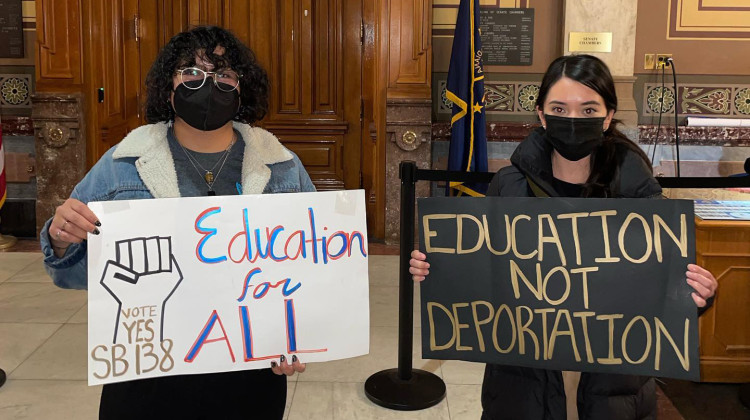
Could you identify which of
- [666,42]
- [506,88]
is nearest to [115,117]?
[506,88]

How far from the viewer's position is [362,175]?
6.50 meters

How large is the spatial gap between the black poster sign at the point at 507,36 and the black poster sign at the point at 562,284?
14.1ft

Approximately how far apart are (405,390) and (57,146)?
3903mm

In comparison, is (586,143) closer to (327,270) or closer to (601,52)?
(327,270)

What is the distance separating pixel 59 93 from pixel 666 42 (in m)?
4.86

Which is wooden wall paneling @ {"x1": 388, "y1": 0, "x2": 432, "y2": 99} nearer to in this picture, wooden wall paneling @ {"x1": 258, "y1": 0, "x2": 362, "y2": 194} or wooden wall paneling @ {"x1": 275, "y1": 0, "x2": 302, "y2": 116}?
wooden wall paneling @ {"x1": 258, "y1": 0, "x2": 362, "y2": 194}

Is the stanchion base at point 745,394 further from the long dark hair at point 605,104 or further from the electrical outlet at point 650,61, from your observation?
the electrical outlet at point 650,61

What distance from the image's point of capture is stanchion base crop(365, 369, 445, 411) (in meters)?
3.33

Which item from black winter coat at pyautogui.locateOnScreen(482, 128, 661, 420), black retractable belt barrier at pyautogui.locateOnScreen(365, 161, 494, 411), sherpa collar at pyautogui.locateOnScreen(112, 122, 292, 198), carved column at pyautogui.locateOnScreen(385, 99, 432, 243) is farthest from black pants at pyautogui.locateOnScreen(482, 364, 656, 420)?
carved column at pyautogui.locateOnScreen(385, 99, 432, 243)

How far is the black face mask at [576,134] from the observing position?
1.93 m

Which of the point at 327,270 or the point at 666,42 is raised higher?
the point at 666,42

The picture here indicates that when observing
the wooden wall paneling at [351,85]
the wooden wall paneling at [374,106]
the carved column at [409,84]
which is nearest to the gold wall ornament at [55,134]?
the wooden wall paneling at [351,85]

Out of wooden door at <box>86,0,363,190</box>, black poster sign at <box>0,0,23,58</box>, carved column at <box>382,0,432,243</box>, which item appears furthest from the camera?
wooden door at <box>86,0,363,190</box>

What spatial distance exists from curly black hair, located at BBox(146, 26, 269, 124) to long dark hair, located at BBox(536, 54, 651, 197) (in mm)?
805
